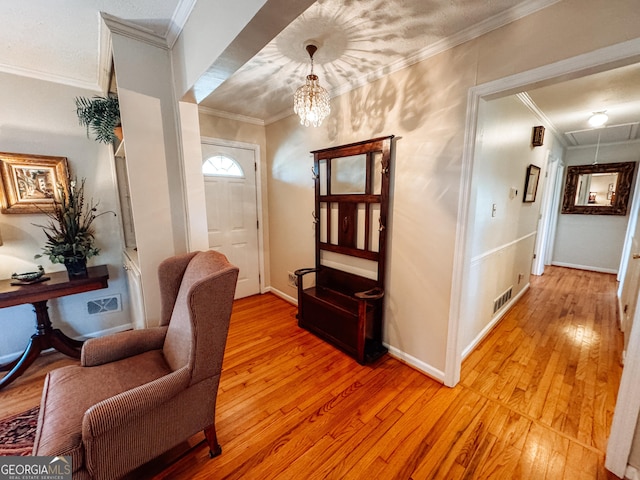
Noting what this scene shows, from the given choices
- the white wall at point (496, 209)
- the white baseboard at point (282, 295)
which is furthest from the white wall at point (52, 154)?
the white wall at point (496, 209)

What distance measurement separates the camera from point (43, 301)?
196 centimetres

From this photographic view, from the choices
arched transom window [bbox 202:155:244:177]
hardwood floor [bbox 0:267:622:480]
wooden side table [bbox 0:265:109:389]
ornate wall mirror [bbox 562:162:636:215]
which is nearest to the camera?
hardwood floor [bbox 0:267:622:480]

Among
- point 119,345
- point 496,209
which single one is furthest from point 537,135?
point 119,345

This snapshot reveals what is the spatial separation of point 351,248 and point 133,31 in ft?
7.10

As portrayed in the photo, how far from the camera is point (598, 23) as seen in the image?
1.15 m

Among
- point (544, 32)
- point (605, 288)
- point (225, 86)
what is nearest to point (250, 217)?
point (225, 86)

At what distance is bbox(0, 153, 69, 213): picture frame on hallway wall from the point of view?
6.62 feet

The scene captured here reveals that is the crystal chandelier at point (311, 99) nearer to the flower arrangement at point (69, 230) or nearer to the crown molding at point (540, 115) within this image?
the crown molding at point (540, 115)

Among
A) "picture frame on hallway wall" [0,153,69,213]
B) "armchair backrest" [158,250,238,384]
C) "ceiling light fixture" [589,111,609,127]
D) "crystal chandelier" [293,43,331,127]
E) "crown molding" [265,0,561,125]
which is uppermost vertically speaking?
"crown molding" [265,0,561,125]

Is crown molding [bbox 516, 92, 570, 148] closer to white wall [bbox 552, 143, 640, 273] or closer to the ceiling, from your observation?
the ceiling

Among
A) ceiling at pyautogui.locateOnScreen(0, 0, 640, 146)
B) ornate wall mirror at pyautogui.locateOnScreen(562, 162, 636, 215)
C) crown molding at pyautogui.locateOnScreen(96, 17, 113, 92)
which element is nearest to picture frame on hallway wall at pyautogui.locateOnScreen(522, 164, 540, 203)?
ceiling at pyautogui.locateOnScreen(0, 0, 640, 146)

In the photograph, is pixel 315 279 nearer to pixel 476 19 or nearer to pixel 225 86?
pixel 225 86

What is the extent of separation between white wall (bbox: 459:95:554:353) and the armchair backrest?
1.59 meters

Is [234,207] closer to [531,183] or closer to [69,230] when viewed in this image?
[69,230]
